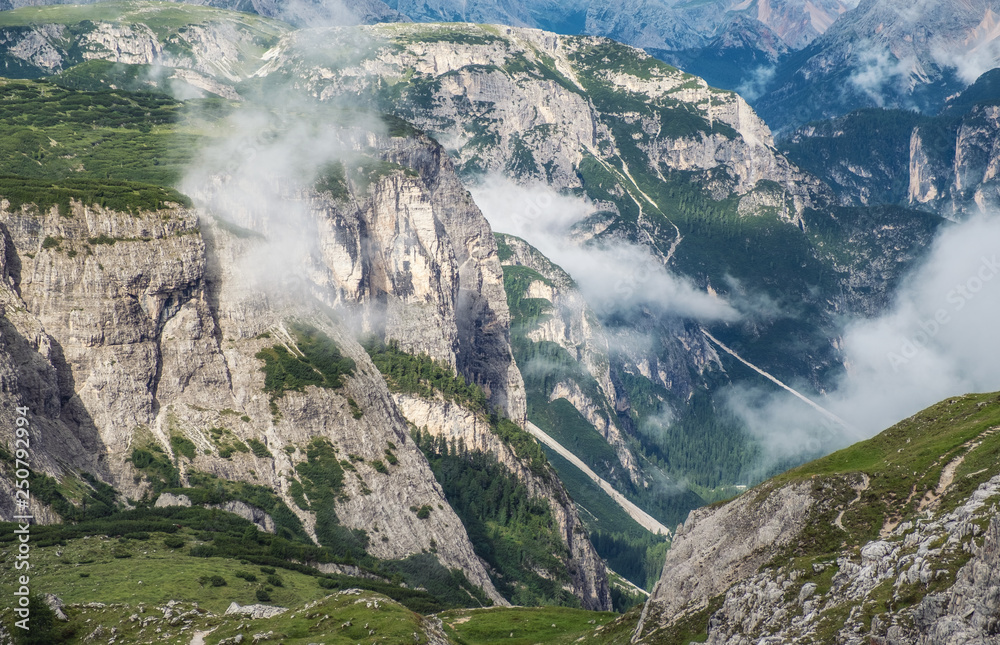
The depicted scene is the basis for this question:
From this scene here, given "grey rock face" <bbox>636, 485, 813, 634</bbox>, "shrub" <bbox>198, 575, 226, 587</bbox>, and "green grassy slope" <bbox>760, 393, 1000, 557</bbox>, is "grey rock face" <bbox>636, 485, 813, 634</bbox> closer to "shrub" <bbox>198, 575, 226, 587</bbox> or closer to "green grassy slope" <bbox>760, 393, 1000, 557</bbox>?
"green grassy slope" <bbox>760, 393, 1000, 557</bbox>

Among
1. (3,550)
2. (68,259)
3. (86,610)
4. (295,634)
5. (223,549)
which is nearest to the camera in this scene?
(295,634)

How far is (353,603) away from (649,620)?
3166cm

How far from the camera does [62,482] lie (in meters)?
173

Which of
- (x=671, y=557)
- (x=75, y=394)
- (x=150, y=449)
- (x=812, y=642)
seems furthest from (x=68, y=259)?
(x=812, y=642)

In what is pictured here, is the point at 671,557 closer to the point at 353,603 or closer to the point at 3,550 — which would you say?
the point at 353,603

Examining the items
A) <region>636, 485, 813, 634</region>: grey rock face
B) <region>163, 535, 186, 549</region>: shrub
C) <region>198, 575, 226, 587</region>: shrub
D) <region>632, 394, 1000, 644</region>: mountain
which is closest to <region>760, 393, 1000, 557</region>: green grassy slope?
<region>632, 394, 1000, 644</region>: mountain
